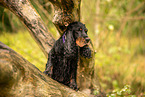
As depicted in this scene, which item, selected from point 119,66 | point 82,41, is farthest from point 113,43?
point 82,41

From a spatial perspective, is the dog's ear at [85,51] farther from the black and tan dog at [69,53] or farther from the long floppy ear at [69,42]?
the long floppy ear at [69,42]

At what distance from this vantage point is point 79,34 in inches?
59.3

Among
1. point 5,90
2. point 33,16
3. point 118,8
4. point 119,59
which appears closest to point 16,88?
point 5,90

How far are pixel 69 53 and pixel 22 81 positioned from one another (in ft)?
1.70

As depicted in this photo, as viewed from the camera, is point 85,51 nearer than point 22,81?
No

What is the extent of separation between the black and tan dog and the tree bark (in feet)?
0.36

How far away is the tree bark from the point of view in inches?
45.4

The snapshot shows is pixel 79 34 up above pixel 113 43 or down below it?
below

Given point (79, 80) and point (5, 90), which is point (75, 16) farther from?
point (5, 90)

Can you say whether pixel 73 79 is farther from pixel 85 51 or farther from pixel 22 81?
pixel 22 81

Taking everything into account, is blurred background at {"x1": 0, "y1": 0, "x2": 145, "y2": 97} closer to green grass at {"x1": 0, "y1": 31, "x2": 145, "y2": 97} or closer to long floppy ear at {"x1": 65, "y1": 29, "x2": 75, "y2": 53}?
green grass at {"x1": 0, "y1": 31, "x2": 145, "y2": 97}

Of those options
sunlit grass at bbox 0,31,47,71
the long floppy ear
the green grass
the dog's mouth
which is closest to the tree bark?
the long floppy ear

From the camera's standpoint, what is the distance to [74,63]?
1580mm

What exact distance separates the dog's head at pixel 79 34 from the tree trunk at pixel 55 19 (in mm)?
68
